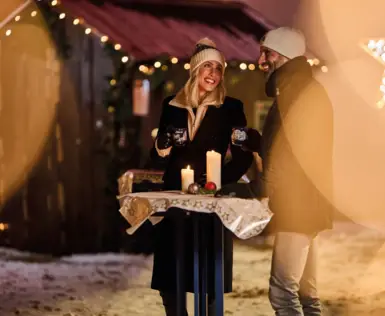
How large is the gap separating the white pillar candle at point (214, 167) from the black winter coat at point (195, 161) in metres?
0.24

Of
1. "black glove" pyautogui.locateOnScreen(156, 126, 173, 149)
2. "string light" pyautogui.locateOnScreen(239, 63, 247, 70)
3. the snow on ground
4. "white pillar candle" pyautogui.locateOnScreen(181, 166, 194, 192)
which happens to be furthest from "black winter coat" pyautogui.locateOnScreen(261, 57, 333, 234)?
"string light" pyautogui.locateOnScreen(239, 63, 247, 70)

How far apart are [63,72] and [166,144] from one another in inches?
132

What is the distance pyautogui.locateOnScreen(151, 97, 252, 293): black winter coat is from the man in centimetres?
34

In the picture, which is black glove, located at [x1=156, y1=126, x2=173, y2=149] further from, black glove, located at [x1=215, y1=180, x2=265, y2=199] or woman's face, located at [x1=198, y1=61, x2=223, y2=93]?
black glove, located at [x1=215, y1=180, x2=265, y2=199]

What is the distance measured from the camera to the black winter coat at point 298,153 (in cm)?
291

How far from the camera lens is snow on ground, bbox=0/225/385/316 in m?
4.45

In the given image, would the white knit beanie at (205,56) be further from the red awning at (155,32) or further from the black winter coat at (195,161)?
the red awning at (155,32)

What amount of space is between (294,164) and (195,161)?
0.59 m

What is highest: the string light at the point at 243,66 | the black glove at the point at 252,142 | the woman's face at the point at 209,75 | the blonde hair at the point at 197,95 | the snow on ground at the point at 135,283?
the string light at the point at 243,66

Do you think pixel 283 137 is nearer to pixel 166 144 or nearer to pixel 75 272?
pixel 166 144

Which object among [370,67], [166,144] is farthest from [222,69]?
[370,67]

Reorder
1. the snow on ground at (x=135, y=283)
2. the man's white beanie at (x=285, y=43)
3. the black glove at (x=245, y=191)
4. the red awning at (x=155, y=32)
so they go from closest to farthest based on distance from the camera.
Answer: the black glove at (x=245, y=191) < the man's white beanie at (x=285, y=43) < the snow on ground at (x=135, y=283) < the red awning at (x=155, y=32)

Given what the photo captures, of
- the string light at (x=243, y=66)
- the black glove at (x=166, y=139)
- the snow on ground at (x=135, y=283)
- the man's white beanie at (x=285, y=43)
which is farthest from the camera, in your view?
the string light at (x=243, y=66)

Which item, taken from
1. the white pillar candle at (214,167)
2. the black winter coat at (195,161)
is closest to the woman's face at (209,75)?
the black winter coat at (195,161)
